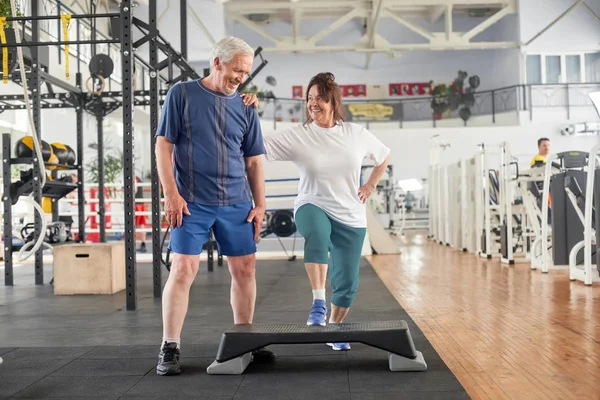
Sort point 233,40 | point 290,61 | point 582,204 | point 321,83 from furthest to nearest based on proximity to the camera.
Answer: point 290,61
point 582,204
point 321,83
point 233,40

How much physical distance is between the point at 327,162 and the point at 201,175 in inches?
23.7

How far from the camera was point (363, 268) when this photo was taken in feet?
23.2

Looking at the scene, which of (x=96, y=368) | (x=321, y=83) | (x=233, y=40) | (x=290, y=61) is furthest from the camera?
(x=290, y=61)

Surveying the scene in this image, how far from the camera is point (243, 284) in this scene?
8.75 feet

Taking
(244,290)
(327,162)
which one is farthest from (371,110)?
(244,290)

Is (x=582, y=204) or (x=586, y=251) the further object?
(x=582, y=204)

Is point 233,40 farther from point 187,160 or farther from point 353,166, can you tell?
point 353,166

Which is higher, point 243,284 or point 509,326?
point 243,284

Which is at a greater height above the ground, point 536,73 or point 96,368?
point 536,73

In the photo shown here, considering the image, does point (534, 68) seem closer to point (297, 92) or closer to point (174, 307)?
point (297, 92)

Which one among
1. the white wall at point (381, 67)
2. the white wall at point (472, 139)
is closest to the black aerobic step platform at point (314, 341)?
the white wall at point (472, 139)

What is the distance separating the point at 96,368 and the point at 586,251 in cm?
403

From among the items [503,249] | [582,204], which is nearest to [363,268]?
[503,249]

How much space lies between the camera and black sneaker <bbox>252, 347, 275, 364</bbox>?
2.68 m
